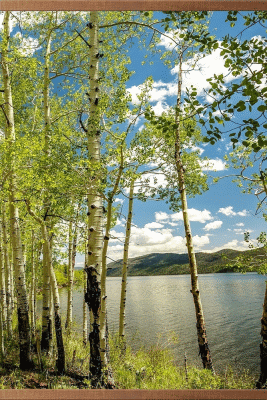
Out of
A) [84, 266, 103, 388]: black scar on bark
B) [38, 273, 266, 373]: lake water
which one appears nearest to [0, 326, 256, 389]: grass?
[84, 266, 103, 388]: black scar on bark

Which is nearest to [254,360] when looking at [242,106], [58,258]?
[58,258]

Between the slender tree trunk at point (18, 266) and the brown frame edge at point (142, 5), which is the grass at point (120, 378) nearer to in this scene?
the slender tree trunk at point (18, 266)

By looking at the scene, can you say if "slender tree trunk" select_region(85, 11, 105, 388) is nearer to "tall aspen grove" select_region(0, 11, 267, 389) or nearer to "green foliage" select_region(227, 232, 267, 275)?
"tall aspen grove" select_region(0, 11, 267, 389)

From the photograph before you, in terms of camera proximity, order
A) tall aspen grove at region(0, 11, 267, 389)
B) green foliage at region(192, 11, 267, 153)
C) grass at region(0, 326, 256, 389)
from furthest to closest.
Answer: grass at region(0, 326, 256, 389) → tall aspen grove at region(0, 11, 267, 389) → green foliage at region(192, 11, 267, 153)

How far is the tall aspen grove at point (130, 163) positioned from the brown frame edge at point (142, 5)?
0.19 m

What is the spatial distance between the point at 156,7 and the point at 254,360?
898cm

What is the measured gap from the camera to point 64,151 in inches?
129

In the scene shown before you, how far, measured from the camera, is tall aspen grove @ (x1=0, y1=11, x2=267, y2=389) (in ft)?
8.05

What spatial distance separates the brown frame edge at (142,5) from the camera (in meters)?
2.85

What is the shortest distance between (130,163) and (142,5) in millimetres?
1566

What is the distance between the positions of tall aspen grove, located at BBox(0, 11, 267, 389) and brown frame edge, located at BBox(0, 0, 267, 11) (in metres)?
0.19

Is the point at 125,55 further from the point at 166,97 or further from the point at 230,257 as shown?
the point at 230,257

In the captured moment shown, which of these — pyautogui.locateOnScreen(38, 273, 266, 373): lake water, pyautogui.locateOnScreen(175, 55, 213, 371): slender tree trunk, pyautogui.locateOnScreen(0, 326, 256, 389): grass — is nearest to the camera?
pyautogui.locateOnScreen(0, 326, 256, 389): grass

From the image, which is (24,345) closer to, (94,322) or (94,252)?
(94,322)
